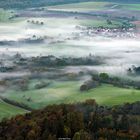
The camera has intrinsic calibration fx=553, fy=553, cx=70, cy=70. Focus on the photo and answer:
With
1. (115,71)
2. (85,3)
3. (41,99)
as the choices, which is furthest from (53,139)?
(85,3)

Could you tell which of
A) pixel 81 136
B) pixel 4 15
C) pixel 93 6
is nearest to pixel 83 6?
Answer: pixel 93 6

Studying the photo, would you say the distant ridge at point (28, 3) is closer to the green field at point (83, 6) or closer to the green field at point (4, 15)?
the green field at point (83, 6)

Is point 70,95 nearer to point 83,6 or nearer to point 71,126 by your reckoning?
point 71,126

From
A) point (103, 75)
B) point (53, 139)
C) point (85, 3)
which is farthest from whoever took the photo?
point (85, 3)

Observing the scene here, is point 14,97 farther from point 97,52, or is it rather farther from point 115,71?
point 97,52

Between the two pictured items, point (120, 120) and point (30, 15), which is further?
point (30, 15)

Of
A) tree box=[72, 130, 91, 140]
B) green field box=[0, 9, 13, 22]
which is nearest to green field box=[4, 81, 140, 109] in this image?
tree box=[72, 130, 91, 140]
